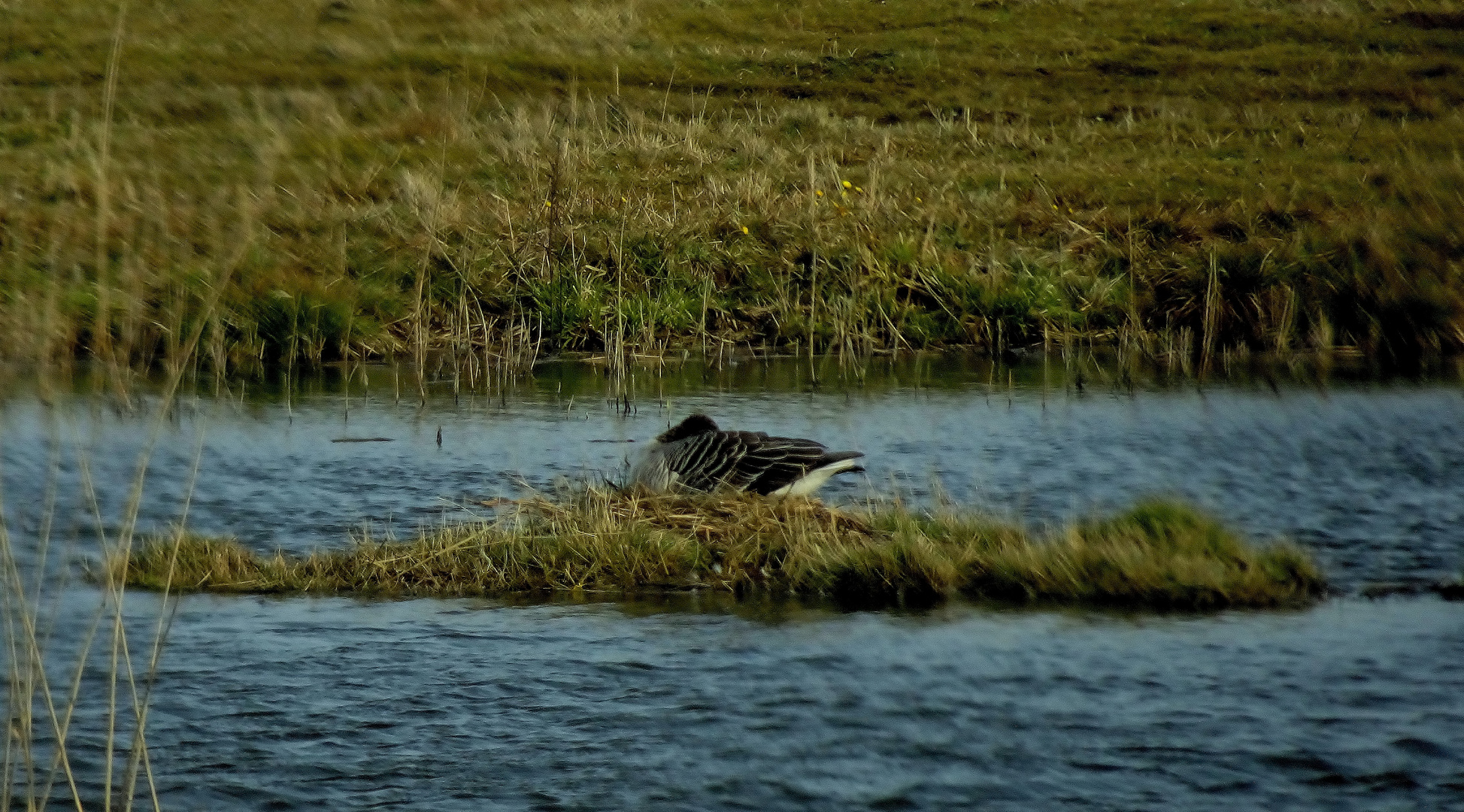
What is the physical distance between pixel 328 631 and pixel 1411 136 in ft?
74.4

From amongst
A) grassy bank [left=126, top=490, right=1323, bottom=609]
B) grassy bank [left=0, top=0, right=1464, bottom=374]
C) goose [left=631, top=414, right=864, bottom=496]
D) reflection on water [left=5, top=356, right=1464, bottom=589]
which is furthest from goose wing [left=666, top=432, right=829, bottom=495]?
grassy bank [left=0, top=0, right=1464, bottom=374]

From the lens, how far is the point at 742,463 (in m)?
9.63

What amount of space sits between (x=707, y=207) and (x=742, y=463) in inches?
383

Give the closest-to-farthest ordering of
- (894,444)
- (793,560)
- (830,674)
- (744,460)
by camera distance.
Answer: (830,674), (793,560), (744,460), (894,444)

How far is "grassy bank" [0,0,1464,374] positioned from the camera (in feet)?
54.2

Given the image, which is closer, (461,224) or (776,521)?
(776,521)

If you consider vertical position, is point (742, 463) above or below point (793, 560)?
above

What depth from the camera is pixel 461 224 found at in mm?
17859

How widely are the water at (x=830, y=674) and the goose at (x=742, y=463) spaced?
100 centimetres

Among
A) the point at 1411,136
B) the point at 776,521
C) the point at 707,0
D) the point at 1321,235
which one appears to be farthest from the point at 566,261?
the point at 707,0

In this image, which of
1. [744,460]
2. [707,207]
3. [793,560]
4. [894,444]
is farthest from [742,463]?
[707,207]

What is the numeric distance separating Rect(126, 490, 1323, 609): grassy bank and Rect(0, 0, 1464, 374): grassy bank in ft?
6.04

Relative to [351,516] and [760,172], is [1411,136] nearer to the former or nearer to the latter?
[760,172]

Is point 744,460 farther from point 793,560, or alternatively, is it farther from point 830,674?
point 830,674
